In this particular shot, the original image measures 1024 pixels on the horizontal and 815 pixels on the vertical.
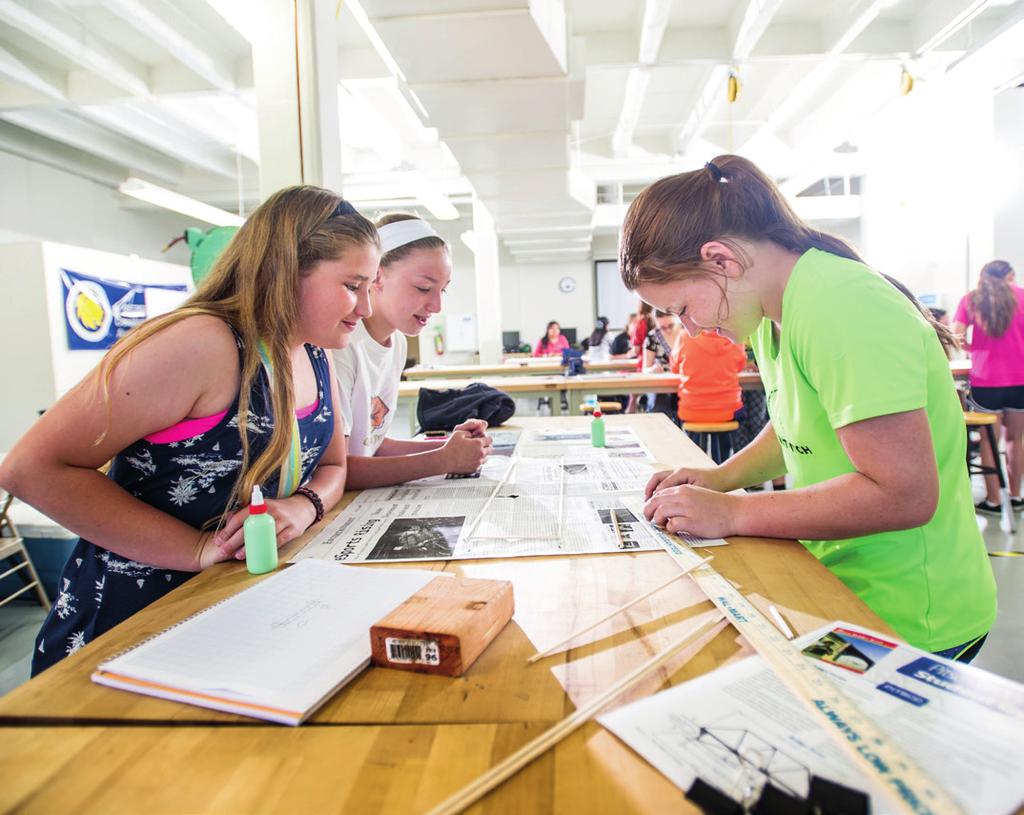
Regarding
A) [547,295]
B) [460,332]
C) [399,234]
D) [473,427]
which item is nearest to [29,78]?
[399,234]

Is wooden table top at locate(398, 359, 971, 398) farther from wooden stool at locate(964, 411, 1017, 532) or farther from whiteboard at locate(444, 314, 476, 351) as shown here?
whiteboard at locate(444, 314, 476, 351)

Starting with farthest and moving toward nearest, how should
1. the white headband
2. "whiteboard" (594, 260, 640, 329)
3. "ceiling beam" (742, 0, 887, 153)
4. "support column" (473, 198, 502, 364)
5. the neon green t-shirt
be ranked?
"whiteboard" (594, 260, 640, 329), "support column" (473, 198, 502, 364), "ceiling beam" (742, 0, 887, 153), the white headband, the neon green t-shirt

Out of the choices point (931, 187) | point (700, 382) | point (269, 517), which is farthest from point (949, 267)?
point (269, 517)

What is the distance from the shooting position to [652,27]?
4.85 meters

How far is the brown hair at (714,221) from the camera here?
1.09 m

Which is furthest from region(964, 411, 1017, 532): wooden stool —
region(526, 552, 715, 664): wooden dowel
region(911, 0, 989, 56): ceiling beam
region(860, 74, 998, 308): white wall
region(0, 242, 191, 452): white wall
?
region(0, 242, 191, 452): white wall

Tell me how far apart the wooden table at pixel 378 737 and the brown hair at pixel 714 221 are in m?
0.56

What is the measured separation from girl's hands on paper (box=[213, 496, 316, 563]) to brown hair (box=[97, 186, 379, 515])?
0.20 feet

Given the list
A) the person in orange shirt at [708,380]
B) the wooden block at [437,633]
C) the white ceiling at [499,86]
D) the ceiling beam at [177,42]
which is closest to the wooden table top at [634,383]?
the person in orange shirt at [708,380]

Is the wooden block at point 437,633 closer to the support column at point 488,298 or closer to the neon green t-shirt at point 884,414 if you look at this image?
the neon green t-shirt at point 884,414

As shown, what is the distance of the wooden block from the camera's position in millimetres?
692

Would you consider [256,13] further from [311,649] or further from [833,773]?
[833,773]

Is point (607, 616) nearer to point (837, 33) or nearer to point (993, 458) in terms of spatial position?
point (993, 458)

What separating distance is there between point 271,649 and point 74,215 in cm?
995
